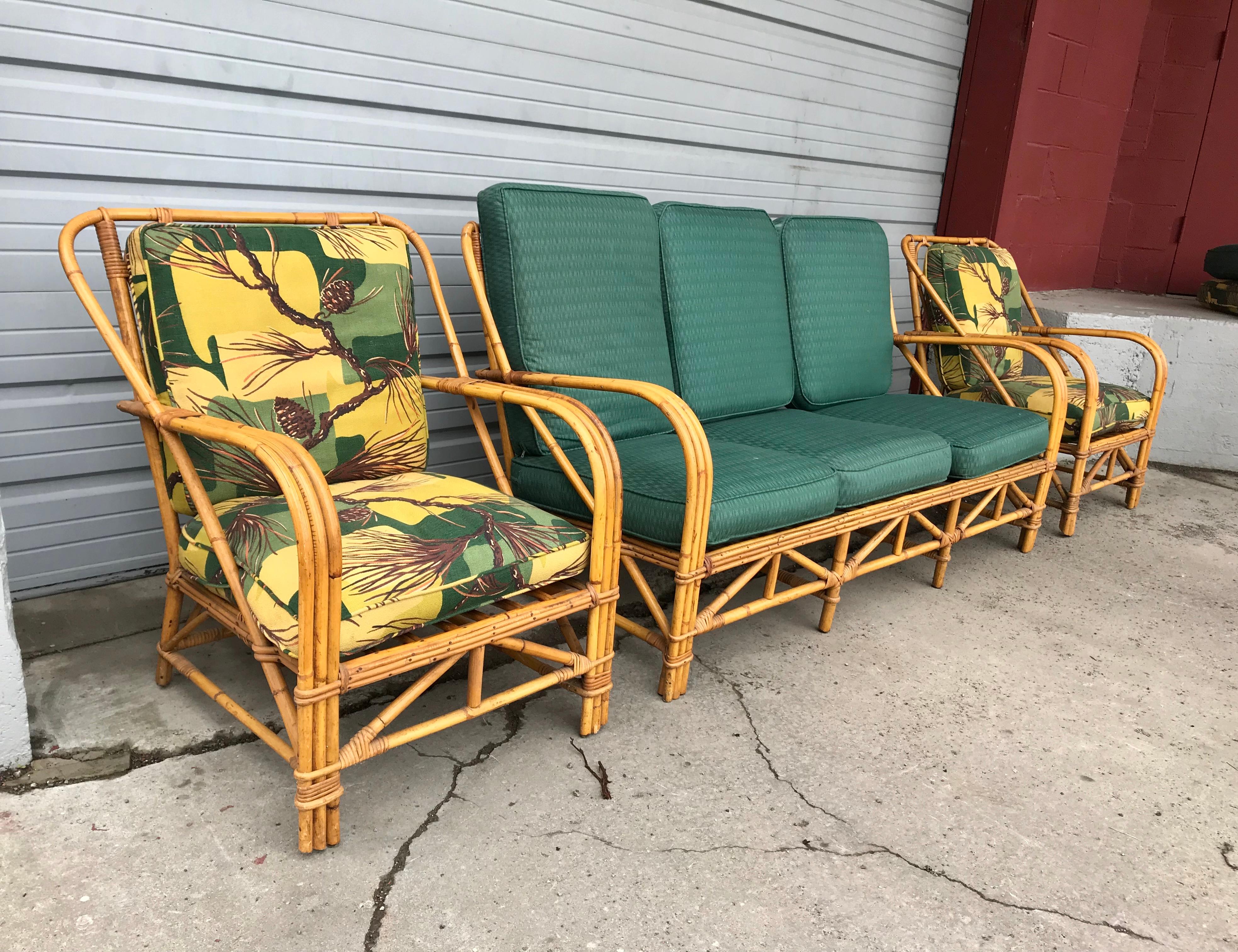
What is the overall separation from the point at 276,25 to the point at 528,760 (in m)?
1.80

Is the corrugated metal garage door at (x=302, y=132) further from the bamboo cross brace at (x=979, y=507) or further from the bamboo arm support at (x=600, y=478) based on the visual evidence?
the bamboo cross brace at (x=979, y=507)

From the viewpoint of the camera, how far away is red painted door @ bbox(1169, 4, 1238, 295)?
190 inches

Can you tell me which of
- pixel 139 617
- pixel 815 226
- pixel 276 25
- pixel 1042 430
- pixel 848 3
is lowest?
pixel 139 617

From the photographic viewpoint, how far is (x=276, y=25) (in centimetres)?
214

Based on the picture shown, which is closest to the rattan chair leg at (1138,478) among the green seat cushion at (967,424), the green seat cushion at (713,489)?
the green seat cushion at (967,424)

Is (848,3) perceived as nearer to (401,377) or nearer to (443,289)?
(443,289)

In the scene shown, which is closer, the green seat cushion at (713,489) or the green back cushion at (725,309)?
the green seat cushion at (713,489)

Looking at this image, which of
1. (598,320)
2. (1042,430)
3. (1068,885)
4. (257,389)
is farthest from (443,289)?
(1068,885)

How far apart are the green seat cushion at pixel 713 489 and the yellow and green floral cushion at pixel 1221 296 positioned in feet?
11.1

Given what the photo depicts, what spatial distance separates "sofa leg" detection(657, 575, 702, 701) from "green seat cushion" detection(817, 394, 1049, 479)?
0.98 m

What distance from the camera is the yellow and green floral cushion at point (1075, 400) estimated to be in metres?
3.05

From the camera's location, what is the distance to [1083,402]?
303 centimetres

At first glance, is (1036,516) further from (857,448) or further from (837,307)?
(857,448)

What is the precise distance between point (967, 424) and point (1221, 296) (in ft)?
8.85
